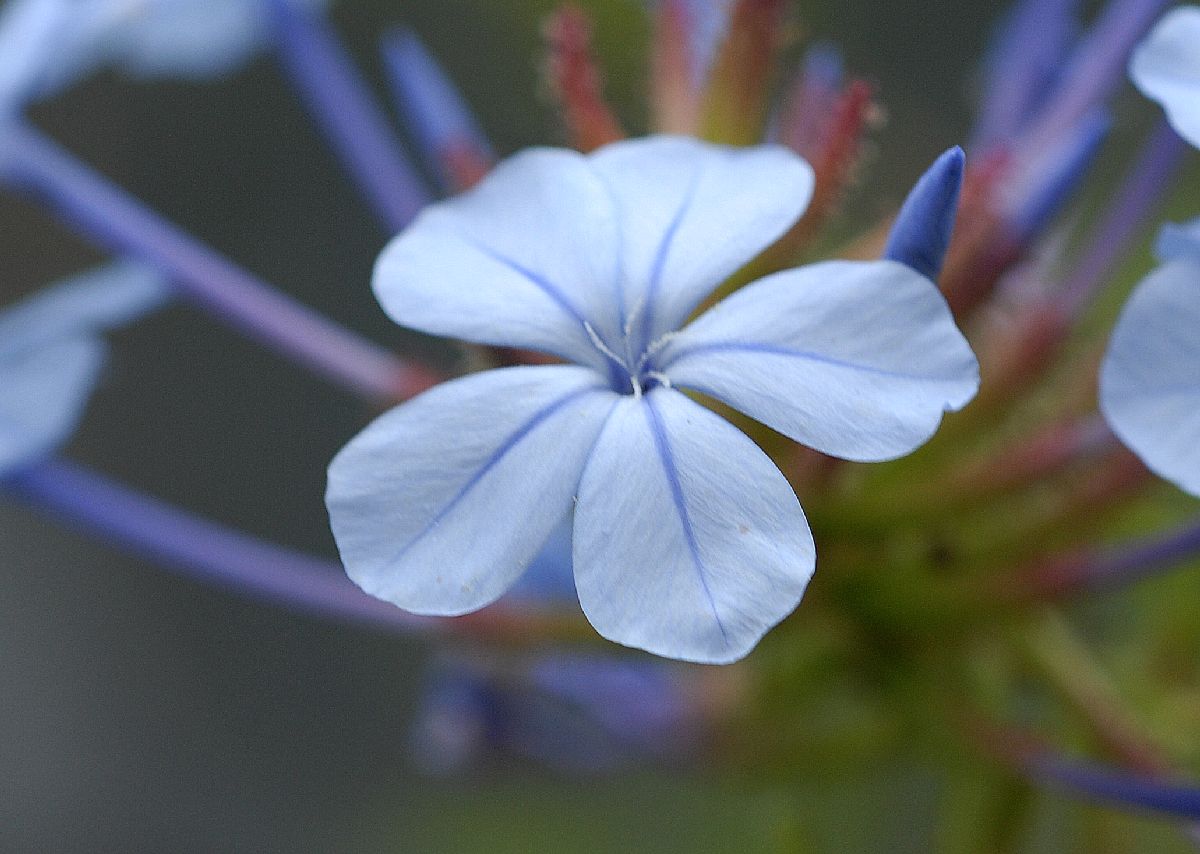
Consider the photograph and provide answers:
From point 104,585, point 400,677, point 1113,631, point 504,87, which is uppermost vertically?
point 504,87

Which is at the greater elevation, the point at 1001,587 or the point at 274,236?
the point at 1001,587

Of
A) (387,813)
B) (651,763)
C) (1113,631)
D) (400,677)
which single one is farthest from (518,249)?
(400,677)

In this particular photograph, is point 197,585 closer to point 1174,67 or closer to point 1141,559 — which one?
point 1141,559

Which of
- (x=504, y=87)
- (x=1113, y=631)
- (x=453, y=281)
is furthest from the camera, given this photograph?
(x=504, y=87)

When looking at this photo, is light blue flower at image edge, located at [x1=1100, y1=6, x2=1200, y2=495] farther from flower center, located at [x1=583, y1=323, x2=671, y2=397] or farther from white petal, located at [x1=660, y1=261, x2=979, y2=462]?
flower center, located at [x1=583, y1=323, x2=671, y2=397]

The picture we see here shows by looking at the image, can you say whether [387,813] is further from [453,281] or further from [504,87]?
[453,281]

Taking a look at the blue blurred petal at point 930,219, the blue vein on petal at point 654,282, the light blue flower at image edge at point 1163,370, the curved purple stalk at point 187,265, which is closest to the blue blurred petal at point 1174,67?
the light blue flower at image edge at point 1163,370

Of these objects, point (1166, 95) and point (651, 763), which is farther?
point (651, 763)
